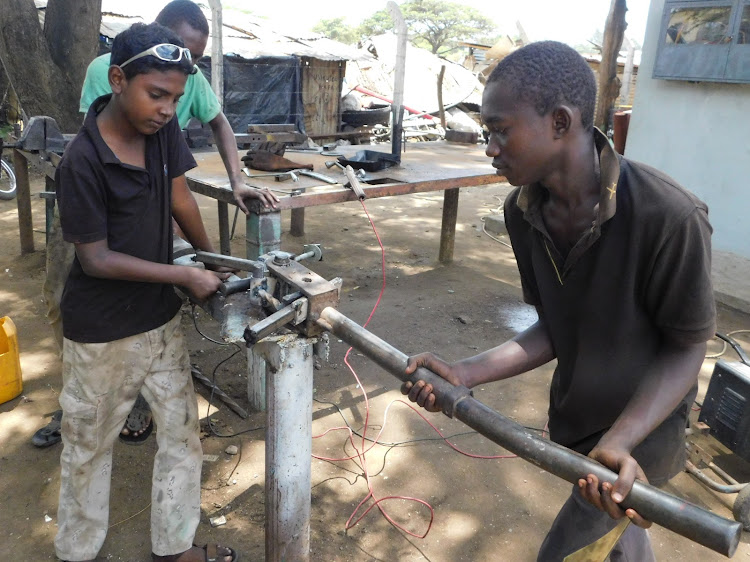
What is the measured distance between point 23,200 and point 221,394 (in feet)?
11.1

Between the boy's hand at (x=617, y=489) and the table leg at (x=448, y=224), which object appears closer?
the boy's hand at (x=617, y=489)

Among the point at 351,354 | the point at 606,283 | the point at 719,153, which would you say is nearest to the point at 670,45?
the point at 719,153

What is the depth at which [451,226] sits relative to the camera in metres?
6.11

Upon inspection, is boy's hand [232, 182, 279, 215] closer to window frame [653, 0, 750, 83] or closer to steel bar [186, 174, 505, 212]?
steel bar [186, 174, 505, 212]

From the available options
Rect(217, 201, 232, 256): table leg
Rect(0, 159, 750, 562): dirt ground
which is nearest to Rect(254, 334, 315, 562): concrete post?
Rect(0, 159, 750, 562): dirt ground

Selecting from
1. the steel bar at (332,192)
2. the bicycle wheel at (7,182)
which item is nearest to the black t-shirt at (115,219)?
the steel bar at (332,192)

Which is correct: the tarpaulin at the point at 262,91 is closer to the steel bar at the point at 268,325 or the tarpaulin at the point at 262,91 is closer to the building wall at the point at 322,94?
the building wall at the point at 322,94

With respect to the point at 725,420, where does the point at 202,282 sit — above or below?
above

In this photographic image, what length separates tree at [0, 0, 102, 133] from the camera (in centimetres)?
528

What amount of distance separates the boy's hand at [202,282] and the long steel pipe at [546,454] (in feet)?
1.38

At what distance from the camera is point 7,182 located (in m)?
8.19

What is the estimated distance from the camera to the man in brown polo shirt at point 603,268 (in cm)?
134

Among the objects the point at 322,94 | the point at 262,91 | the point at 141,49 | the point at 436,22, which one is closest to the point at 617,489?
the point at 141,49

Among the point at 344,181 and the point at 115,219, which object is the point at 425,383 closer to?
the point at 115,219
